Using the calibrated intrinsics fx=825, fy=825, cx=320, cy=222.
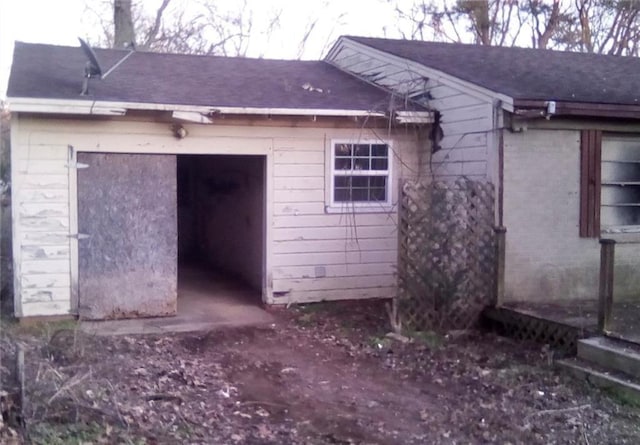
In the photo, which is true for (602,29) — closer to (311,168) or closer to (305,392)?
(311,168)

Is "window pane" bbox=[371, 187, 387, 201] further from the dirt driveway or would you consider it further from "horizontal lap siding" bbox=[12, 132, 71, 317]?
"horizontal lap siding" bbox=[12, 132, 71, 317]

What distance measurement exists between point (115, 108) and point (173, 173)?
48.4 inches

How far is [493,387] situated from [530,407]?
Answer: 63cm

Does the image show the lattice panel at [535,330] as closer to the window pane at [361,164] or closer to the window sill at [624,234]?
the window sill at [624,234]

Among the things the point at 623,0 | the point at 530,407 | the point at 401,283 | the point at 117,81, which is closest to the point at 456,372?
the point at 530,407

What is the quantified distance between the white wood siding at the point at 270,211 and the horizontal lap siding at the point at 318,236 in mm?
14

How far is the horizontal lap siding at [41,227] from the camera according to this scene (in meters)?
10.2

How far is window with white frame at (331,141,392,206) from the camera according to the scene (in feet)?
38.5

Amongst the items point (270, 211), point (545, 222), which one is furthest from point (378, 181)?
point (545, 222)

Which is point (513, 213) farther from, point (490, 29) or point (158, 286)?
point (490, 29)

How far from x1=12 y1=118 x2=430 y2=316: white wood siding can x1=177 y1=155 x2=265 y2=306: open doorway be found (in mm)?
511

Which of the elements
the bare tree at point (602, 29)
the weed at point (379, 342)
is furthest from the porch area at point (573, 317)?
the bare tree at point (602, 29)

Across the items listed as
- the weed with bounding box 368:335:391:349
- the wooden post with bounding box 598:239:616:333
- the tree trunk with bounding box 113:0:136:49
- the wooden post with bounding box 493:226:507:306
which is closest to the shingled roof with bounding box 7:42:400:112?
the wooden post with bounding box 493:226:507:306

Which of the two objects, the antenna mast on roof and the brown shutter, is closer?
the antenna mast on roof
